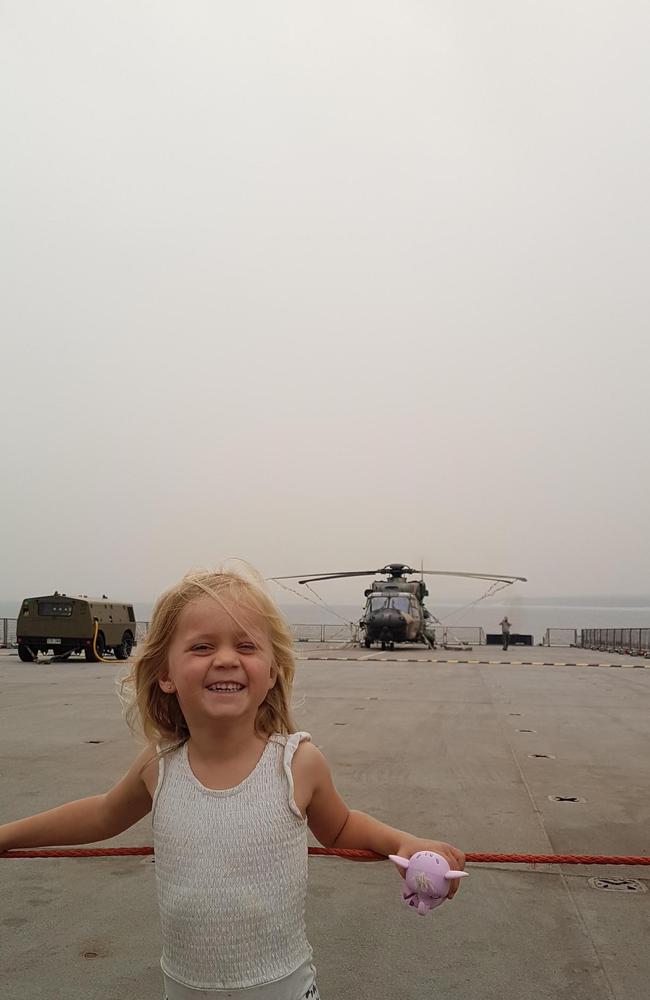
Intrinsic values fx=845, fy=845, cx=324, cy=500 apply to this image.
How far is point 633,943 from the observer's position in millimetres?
3754

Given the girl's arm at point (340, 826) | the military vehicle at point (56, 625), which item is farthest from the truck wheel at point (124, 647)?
the girl's arm at point (340, 826)

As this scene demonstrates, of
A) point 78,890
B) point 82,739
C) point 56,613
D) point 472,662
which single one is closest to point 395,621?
point 472,662

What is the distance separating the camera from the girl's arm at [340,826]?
6.64 ft

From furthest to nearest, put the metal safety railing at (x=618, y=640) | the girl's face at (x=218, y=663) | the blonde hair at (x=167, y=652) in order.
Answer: the metal safety railing at (x=618, y=640)
the blonde hair at (x=167, y=652)
the girl's face at (x=218, y=663)

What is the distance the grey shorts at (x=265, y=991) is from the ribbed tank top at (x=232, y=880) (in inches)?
0.6

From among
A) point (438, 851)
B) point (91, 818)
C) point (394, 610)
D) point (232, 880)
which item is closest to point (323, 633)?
point (394, 610)

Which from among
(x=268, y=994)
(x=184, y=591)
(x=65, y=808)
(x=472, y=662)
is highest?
(x=184, y=591)

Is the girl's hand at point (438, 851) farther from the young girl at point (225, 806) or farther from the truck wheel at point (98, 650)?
the truck wheel at point (98, 650)

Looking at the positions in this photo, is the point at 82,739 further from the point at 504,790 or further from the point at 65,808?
the point at 65,808

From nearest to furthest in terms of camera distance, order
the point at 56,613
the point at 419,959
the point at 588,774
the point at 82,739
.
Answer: the point at 419,959, the point at 588,774, the point at 82,739, the point at 56,613

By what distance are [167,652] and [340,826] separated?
626 mm

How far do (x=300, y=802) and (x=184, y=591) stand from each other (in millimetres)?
581

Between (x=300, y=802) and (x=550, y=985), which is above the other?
(x=300, y=802)

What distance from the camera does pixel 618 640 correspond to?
40281 millimetres
